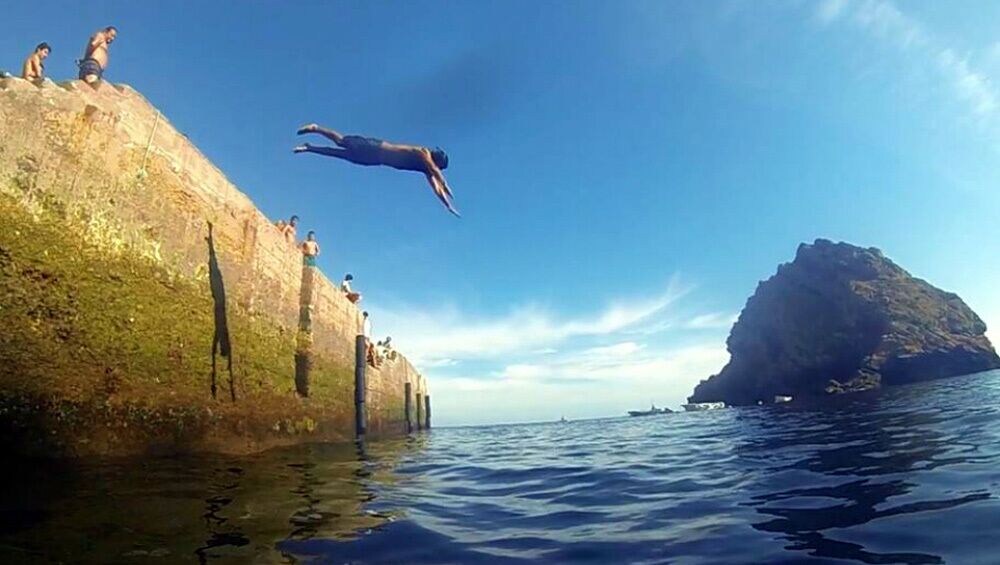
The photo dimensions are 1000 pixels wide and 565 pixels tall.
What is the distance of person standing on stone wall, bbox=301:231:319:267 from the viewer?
13.0 metres

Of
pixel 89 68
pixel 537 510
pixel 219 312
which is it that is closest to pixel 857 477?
pixel 537 510

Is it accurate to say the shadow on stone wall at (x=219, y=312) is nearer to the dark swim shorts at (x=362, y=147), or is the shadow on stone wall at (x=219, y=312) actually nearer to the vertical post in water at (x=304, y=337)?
the vertical post in water at (x=304, y=337)

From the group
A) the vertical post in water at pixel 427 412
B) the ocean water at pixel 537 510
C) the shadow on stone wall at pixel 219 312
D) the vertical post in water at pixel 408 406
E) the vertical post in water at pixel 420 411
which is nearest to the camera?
the ocean water at pixel 537 510

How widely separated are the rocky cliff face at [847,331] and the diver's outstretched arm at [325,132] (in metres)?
54.2

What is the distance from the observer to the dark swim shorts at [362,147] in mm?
8570

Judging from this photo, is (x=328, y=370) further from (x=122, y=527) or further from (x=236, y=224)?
(x=122, y=527)

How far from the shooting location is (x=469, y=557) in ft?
11.3

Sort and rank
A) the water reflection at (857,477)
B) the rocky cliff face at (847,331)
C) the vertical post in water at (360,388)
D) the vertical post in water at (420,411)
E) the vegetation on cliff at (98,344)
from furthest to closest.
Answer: the rocky cliff face at (847,331) → the vertical post in water at (420,411) → the vertical post in water at (360,388) → the vegetation on cliff at (98,344) → the water reflection at (857,477)

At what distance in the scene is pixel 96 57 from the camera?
7.50 meters

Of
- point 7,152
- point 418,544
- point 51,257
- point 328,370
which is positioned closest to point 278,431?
point 328,370

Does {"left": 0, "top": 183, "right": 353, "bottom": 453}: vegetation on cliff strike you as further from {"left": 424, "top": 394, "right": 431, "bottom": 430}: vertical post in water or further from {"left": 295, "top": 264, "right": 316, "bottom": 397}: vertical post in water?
{"left": 424, "top": 394, "right": 431, "bottom": 430}: vertical post in water

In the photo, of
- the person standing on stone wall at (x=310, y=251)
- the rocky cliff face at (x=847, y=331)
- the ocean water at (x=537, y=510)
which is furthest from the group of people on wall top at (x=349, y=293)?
the rocky cliff face at (x=847, y=331)

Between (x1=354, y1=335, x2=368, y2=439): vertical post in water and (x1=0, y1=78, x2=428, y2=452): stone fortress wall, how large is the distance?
9.77ft

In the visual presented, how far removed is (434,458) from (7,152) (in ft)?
24.8
